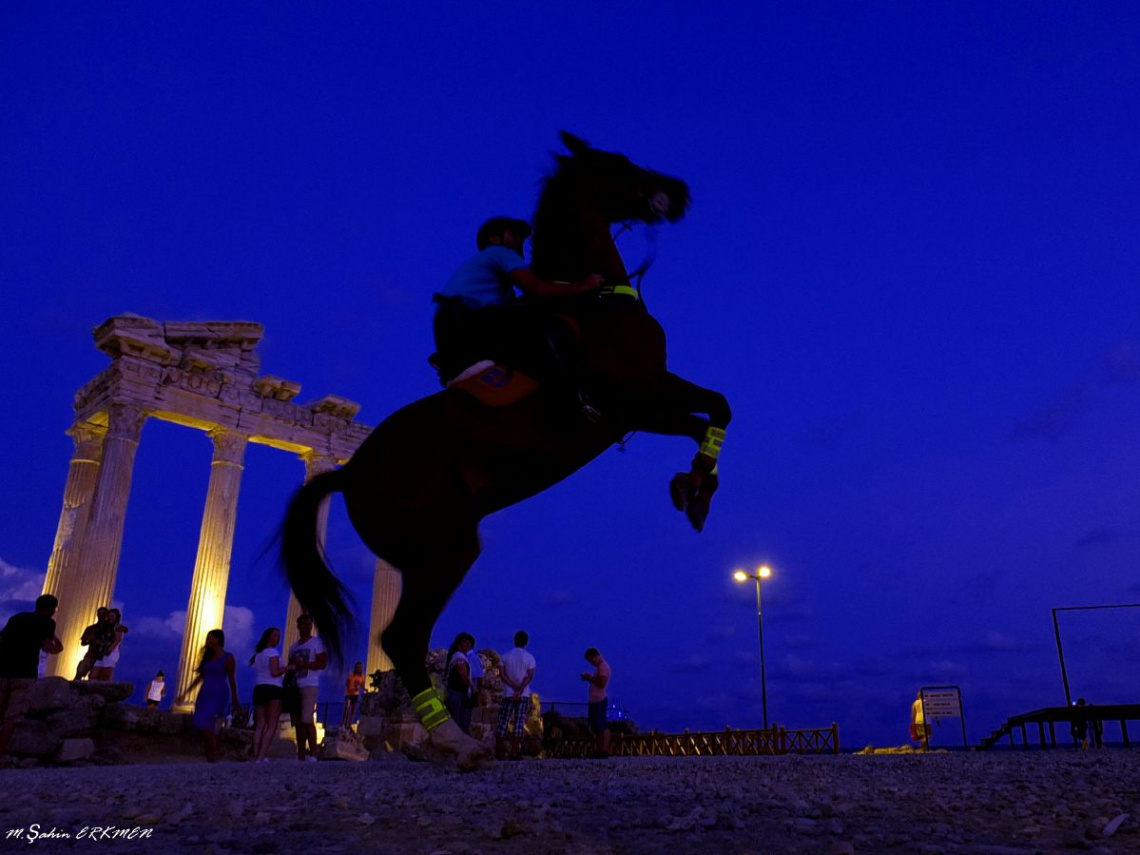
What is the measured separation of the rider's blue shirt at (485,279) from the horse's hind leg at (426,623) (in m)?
1.56

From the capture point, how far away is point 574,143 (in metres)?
6.07

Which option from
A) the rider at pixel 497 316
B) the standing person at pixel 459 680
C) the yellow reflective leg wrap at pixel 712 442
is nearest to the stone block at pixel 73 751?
the standing person at pixel 459 680

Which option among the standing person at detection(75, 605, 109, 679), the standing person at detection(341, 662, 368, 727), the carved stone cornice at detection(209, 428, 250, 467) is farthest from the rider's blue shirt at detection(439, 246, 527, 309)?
the carved stone cornice at detection(209, 428, 250, 467)

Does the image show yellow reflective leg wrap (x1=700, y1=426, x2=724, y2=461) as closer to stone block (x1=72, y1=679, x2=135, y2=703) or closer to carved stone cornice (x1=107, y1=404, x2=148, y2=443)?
stone block (x1=72, y1=679, x2=135, y2=703)

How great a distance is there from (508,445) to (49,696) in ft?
40.9

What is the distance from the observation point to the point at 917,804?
323cm

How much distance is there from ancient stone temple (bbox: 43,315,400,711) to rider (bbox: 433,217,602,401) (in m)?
21.8

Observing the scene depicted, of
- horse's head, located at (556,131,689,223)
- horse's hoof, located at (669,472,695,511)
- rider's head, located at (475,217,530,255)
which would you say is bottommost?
horse's hoof, located at (669,472,695,511)

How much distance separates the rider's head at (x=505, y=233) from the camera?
5.91 m

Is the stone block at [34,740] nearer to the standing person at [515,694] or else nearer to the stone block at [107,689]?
the stone block at [107,689]

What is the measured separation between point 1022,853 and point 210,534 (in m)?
27.4

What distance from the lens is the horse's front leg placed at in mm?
5305

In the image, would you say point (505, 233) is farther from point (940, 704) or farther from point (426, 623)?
point (940, 704)

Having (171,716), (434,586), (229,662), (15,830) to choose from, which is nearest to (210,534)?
(171,716)
